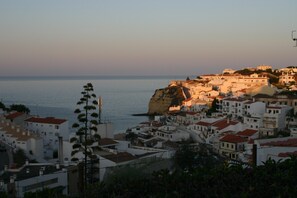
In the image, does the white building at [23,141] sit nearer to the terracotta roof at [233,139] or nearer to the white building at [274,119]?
the terracotta roof at [233,139]

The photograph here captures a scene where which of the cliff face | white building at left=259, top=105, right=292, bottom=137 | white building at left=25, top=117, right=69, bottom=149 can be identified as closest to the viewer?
white building at left=25, top=117, right=69, bottom=149

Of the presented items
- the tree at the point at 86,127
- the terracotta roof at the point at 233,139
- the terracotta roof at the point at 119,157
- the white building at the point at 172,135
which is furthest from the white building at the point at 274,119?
the tree at the point at 86,127

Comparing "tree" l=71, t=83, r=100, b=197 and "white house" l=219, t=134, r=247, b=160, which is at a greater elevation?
"tree" l=71, t=83, r=100, b=197

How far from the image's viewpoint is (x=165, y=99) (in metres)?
60.7

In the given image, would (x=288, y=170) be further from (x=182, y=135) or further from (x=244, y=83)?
(x=244, y=83)

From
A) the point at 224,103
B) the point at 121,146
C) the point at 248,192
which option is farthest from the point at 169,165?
the point at 224,103

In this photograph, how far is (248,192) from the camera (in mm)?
4918

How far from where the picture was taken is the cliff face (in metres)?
59.4

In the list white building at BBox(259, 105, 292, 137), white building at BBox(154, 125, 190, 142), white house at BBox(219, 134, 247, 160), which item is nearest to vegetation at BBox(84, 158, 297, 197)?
white house at BBox(219, 134, 247, 160)

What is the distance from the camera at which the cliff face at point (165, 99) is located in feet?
195

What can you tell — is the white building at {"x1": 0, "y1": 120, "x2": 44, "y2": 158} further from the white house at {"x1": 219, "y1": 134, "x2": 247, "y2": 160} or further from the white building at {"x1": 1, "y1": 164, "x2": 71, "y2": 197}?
the white house at {"x1": 219, "y1": 134, "x2": 247, "y2": 160}

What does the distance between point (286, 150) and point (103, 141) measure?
9.81 meters

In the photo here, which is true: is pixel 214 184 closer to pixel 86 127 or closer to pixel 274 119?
pixel 86 127

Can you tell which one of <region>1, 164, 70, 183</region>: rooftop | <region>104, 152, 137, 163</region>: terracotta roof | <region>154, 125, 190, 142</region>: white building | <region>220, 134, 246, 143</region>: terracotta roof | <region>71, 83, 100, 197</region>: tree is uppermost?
<region>71, 83, 100, 197</region>: tree
